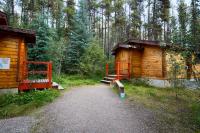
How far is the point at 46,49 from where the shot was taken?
1650cm

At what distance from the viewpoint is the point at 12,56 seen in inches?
392

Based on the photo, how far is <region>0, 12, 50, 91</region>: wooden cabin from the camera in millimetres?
9562

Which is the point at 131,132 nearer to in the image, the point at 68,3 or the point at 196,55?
the point at 196,55

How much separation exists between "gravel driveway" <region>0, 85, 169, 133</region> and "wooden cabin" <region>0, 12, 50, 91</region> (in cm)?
284

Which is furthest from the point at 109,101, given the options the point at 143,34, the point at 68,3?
the point at 143,34

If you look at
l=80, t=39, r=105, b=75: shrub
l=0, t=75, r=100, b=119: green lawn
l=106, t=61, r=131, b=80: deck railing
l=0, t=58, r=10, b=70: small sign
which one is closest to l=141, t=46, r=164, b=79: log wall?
l=106, t=61, r=131, b=80: deck railing

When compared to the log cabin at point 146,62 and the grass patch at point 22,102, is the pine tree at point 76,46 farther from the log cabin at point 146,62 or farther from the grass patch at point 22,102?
the grass patch at point 22,102

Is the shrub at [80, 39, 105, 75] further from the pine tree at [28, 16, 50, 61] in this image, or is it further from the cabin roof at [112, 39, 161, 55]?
the pine tree at [28, 16, 50, 61]

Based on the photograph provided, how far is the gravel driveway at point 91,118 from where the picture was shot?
5.47m

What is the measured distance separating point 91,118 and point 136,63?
11.4 metres

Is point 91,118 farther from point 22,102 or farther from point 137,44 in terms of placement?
point 137,44

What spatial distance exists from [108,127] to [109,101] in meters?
3.51

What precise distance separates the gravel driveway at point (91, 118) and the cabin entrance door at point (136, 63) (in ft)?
27.8

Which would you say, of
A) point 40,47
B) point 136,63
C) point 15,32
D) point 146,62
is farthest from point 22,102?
point 146,62
